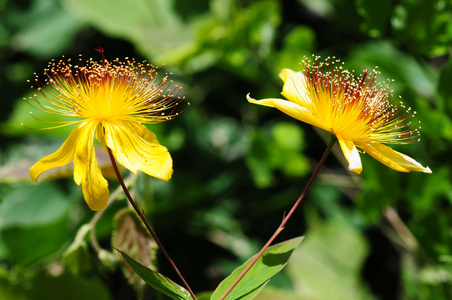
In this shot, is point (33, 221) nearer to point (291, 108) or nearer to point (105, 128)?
point (105, 128)

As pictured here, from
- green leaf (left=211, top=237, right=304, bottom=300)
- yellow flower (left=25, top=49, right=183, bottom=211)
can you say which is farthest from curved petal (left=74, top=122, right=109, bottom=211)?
green leaf (left=211, top=237, right=304, bottom=300)

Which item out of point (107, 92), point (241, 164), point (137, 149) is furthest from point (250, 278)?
point (241, 164)

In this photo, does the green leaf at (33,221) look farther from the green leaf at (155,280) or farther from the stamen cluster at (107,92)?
the green leaf at (155,280)

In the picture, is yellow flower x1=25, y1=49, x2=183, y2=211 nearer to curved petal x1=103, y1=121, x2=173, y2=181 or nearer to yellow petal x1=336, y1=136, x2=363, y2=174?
curved petal x1=103, y1=121, x2=173, y2=181

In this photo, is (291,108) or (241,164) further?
(241,164)

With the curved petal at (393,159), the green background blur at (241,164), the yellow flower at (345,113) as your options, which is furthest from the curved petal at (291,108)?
the green background blur at (241,164)

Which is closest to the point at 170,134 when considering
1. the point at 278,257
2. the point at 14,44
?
the point at 14,44
